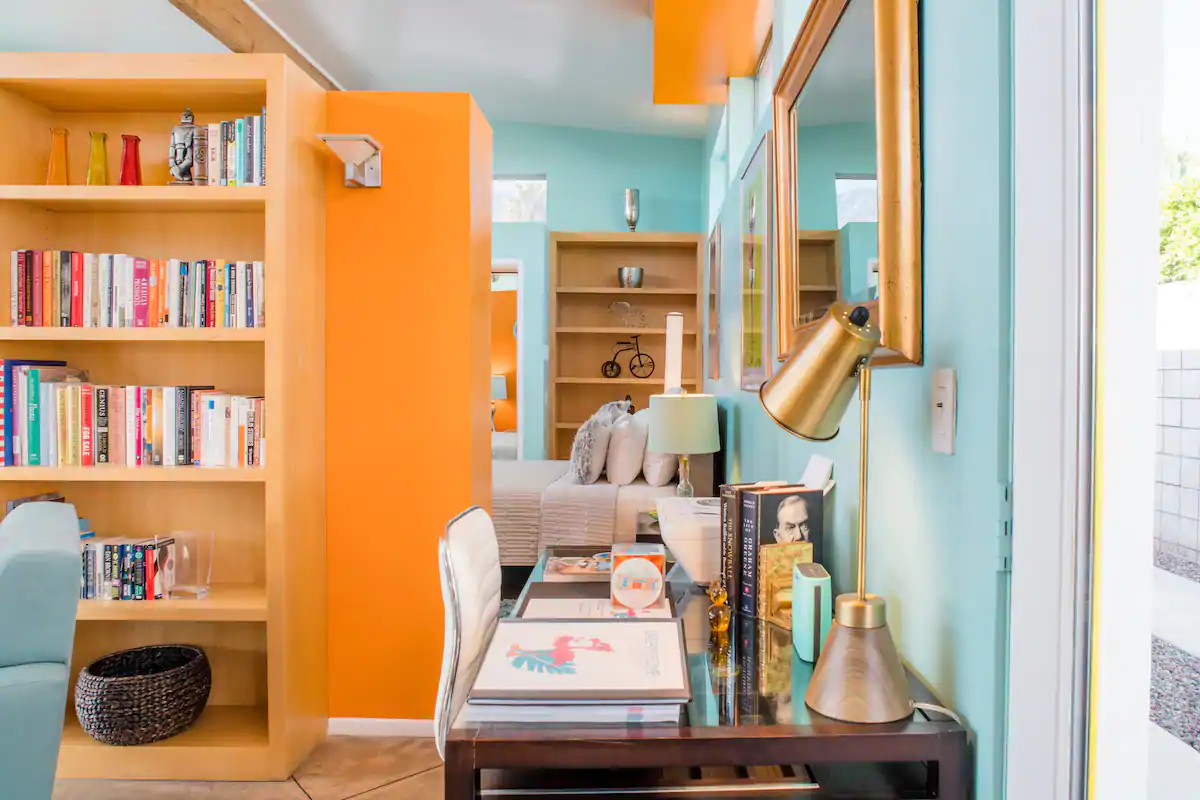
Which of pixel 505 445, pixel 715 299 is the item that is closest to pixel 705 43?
pixel 715 299

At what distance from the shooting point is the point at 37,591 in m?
1.46

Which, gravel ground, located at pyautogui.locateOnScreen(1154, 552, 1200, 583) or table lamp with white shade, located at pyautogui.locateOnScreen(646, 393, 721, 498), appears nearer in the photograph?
gravel ground, located at pyautogui.locateOnScreen(1154, 552, 1200, 583)

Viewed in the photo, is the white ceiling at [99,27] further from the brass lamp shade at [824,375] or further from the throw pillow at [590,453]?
the brass lamp shade at [824,375]

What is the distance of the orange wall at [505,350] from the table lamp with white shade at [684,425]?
141 inches

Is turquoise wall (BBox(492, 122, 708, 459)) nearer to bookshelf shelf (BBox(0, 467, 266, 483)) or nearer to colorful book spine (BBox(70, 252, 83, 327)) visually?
Result: colorful book spine (BBox(70, 252, 83, 327))

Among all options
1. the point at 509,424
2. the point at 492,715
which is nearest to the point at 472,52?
the point at 509,424

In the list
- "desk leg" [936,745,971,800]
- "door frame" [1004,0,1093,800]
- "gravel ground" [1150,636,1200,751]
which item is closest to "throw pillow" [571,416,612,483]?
"desk leg" [936,745,971,800]

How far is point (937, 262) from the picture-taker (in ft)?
3.75

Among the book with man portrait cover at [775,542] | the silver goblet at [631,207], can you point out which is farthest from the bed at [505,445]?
the book with man portrait cover at [775,542]

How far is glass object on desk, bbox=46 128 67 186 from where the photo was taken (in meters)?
2.48

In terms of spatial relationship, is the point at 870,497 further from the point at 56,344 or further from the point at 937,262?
the point at 56,344

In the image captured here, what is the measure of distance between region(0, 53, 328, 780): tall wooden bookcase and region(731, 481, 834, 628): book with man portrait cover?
150 centimetres

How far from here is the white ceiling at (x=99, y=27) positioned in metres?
4.16

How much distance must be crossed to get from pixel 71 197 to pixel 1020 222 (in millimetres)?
2628
